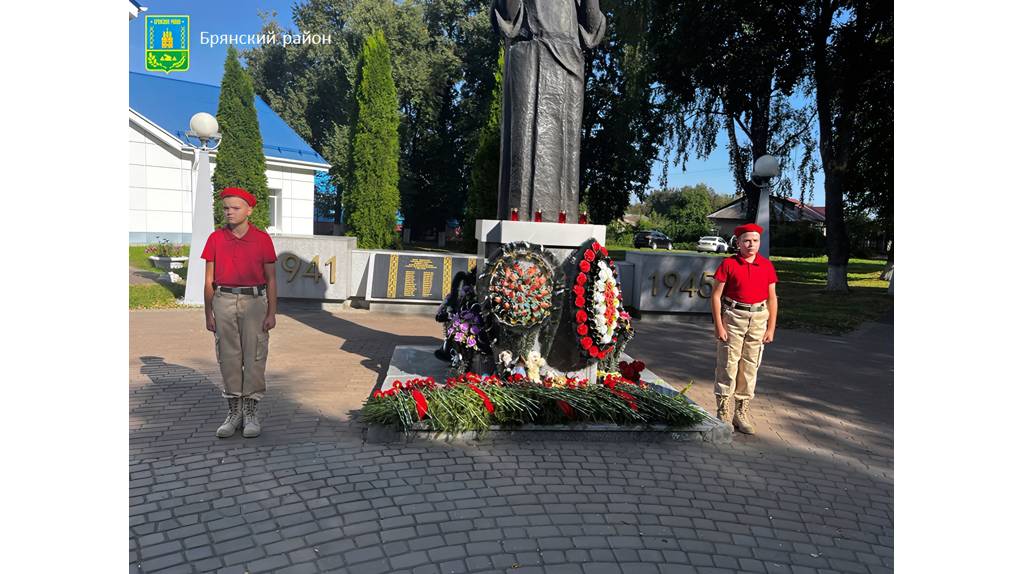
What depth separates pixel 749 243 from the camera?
4.92 meters

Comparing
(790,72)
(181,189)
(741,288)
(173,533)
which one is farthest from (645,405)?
(181,189)

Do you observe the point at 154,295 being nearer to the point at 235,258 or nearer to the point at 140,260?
the point at 140,260

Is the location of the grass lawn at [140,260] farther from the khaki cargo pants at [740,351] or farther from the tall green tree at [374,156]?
the khaki cargo pants at [740,351]

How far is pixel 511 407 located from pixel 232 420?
2082 mm

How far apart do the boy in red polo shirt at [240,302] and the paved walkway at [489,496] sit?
0.31 meters

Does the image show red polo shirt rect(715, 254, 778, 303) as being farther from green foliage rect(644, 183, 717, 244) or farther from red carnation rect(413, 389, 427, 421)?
green foliage rect(644, 183, 717, 244)

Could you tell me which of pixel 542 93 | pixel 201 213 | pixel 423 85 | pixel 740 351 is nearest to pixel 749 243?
pixel 740 351

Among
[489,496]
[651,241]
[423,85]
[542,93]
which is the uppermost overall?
[423,85]

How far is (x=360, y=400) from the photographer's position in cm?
574

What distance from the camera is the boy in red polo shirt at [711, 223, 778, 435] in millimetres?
4969

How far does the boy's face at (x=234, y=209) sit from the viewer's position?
14.8ft

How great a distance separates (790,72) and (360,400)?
54.5 ft

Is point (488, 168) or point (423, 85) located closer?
point (488, 168)

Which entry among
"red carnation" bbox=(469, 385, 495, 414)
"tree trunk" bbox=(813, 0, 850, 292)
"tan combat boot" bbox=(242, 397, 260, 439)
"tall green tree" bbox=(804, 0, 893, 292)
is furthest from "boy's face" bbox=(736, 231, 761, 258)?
"tree trunk" bbox=(813, 0, 850, 292)
